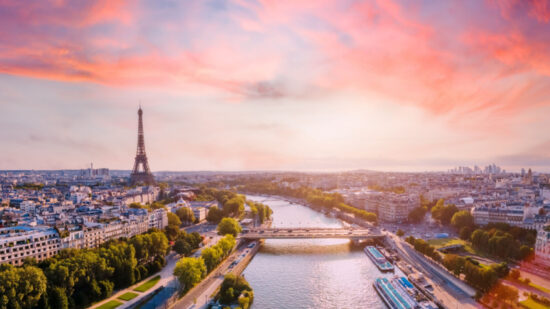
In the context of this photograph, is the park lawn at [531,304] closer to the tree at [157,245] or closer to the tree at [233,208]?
the tree at [157,245]

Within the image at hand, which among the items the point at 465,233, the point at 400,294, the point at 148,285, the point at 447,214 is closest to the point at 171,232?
the point at 148,285

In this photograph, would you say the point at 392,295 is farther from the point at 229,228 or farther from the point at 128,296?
the point at 229,228

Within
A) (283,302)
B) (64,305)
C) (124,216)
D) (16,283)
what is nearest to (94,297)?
(64,305)

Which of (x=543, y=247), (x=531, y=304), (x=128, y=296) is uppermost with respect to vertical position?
(x=543, y=247)

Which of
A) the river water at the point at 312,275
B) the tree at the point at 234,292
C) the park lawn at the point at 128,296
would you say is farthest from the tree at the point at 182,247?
the tree at the point at 234,292

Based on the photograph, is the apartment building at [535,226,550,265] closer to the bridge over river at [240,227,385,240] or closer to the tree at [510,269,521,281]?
the tree at [510,269,521,281]

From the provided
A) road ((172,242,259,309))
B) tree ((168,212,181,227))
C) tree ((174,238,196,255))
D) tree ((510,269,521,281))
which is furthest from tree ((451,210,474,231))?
tree ((168,212,181,227))

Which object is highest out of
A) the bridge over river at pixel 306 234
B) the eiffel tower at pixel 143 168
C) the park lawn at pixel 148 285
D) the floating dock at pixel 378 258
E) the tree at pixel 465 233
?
the eiffel tower at pixel 143 168
